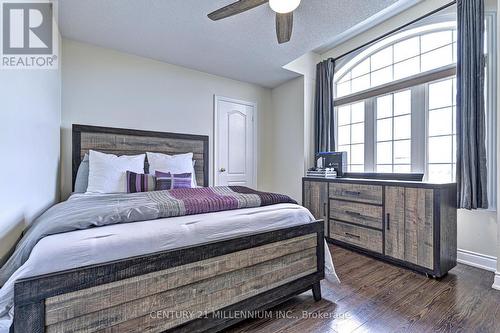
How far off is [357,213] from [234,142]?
A: 2191mm

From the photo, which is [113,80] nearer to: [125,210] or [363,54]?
[125,210]

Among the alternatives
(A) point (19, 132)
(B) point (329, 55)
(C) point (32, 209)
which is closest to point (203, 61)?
(B) point (329, 55)

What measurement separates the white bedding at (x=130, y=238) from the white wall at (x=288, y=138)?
2.25 meters

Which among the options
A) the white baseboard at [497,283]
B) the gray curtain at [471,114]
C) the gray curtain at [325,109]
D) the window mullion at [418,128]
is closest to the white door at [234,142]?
the gray curtain at [325,109]

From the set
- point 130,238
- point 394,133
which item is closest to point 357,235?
point 394,133

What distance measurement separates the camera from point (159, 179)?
8.22 ft

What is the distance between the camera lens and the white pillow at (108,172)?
7.93 feet

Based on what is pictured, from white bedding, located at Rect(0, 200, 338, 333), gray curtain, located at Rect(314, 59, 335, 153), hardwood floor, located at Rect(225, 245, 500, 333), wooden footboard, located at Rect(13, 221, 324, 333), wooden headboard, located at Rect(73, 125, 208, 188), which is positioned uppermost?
gray curtain, located at Rect(314, 59, 335, 153)

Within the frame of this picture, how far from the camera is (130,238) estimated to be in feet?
3.73

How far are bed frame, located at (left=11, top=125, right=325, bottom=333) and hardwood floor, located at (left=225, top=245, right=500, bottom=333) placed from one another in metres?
0.14

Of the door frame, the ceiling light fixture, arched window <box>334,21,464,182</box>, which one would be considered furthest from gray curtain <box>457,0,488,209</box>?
the door frame

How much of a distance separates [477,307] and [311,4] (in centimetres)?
273

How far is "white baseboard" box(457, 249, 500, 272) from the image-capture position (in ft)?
7.36

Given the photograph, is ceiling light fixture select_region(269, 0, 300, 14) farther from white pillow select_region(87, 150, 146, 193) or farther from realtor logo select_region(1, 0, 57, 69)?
white pillow select_region(87, 150, 146, 193)
